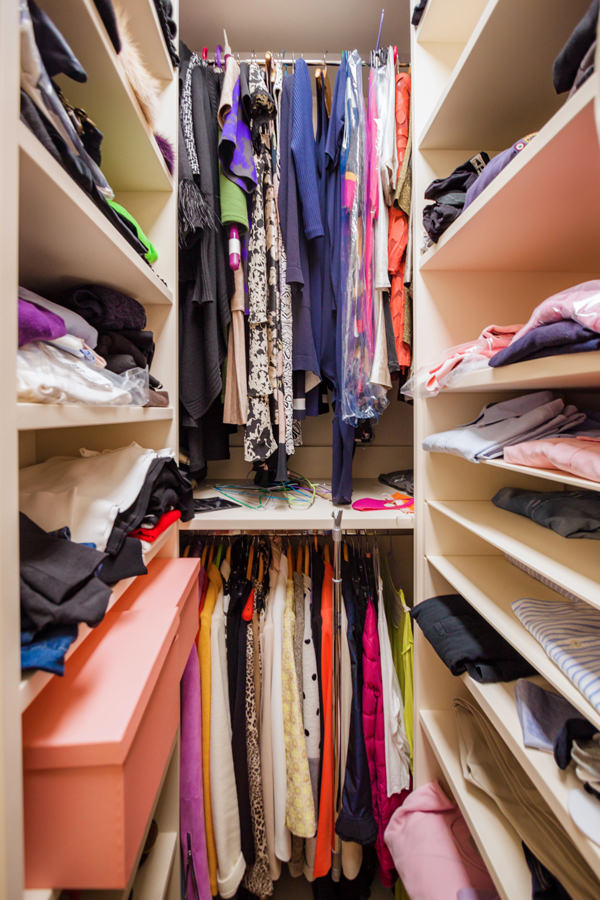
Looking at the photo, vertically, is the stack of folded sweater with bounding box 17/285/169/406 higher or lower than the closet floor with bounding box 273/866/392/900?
higher

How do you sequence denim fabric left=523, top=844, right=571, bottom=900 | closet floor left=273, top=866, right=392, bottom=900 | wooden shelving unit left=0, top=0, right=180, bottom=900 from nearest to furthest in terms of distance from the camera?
1. wooden shelving unit left=0, top=0, right=180, bottom=900
2. denim fabric left=523, top=844, right=571, bottom=900
3. closet floor left=273, top=866, right=392, bottom=900

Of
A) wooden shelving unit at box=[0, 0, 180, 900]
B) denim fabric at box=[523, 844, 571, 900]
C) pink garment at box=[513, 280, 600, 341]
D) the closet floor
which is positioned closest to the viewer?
wooden shelving unit at box=[0, 0, 180, 900]

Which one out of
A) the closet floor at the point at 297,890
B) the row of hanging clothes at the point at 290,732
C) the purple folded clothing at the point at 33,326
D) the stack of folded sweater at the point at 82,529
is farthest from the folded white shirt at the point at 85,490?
the closet floor at the point at 297,890

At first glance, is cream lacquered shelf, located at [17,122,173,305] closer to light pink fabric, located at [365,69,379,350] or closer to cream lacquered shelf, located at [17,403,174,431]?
cream lacquered shelf, located at [17,403,174,431]

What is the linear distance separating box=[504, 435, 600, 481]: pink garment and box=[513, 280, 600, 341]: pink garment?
16 cm

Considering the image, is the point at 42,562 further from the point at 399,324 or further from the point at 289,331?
the point at 399,324

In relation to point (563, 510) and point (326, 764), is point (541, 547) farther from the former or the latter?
point (326, 764)

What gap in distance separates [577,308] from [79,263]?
2.61 ft

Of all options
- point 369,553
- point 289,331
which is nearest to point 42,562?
point 289,331

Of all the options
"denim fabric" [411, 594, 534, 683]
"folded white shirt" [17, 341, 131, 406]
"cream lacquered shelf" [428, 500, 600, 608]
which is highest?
"folded white shirt" [17, 341, 131, 406]

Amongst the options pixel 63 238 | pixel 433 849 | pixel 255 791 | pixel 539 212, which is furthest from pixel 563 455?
pixel 255 791

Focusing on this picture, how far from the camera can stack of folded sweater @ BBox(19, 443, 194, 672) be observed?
43 centimetres

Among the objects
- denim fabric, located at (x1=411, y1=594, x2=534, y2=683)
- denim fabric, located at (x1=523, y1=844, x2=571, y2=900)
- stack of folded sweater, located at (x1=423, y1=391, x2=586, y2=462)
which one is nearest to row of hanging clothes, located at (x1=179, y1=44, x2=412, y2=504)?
stack of folded sweater, located at (x1=423, y1=391, x2=586, y2=462)

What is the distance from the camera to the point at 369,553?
4.16 feet
